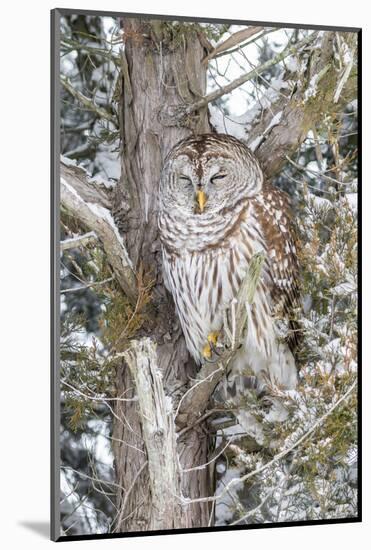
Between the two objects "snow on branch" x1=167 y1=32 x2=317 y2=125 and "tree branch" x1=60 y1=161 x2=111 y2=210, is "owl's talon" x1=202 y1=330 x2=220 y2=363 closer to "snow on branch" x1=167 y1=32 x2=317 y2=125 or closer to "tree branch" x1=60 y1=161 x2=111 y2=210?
"tree branch" x1=60 y1=161 x2=111 y2=210

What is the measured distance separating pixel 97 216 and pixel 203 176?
1.29ft

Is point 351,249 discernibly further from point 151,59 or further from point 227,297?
point 151,59

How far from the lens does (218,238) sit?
4.18 meters

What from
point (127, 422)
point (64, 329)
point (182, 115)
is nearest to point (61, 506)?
point (127, 422)

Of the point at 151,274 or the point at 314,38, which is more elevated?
the point at 314,38

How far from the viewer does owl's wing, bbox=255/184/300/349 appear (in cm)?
427

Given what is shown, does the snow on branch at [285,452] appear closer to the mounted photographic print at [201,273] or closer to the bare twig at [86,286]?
the mounted photographic print at [201,273]

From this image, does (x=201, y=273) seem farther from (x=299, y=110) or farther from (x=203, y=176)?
(x=299, y=110)

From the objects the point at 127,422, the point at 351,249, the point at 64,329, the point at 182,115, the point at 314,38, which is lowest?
the point at 127,422

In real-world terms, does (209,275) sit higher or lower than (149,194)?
lower

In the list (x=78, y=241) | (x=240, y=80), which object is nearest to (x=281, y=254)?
(x=240, y=80)
